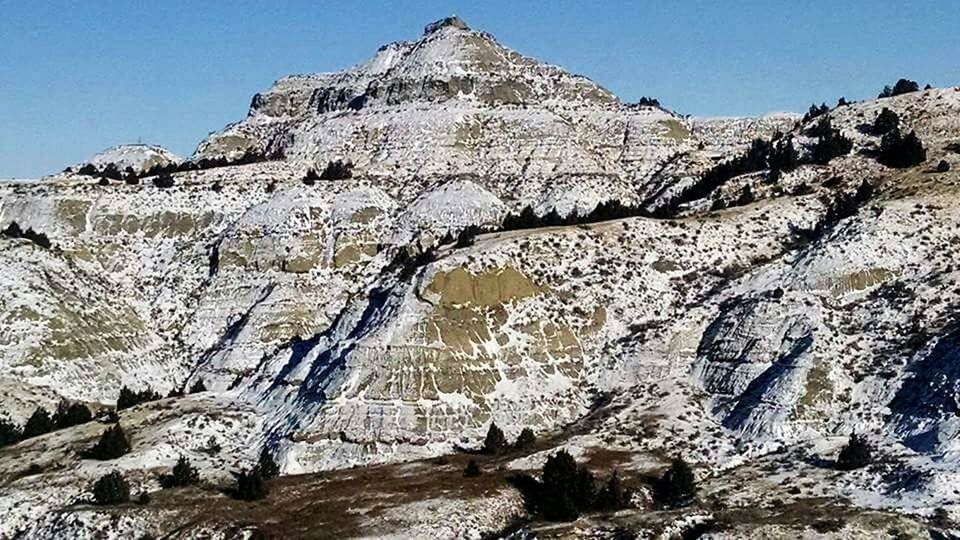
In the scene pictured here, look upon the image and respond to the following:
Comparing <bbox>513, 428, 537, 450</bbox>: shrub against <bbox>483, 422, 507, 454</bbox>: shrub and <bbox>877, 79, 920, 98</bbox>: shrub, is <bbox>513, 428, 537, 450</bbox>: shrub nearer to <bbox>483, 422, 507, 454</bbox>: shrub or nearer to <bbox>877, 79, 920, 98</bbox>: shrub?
<bbox>483, 422, 507, 454</bbox>: shrub

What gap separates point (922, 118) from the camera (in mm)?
82312

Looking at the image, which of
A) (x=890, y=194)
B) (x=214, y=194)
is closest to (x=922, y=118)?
(x=890, y=194)

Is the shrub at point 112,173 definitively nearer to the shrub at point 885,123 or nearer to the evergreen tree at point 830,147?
the evergreen tree at point 830,147

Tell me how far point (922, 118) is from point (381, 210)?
154 ft

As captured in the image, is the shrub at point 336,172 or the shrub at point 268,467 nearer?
the shrub at point 268,467

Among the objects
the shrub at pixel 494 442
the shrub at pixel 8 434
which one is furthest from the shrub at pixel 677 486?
the shrub at pixel 8 434

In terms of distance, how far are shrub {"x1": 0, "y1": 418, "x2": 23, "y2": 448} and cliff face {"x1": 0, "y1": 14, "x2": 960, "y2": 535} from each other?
315 cm

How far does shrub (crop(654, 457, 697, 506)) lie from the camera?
140 feet

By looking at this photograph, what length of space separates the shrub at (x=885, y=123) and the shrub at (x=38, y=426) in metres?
66.9

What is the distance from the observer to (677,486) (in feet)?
141

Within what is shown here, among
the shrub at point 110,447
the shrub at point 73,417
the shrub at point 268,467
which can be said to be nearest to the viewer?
the shrub at point 268,467

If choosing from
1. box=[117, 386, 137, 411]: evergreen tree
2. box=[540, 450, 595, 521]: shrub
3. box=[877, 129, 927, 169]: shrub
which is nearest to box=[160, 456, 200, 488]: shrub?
box=[117, 386, 137, 411]: evergreen tree

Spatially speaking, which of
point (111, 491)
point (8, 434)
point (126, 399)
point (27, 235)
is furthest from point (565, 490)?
point (27, 235)

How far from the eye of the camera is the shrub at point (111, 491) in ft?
157
